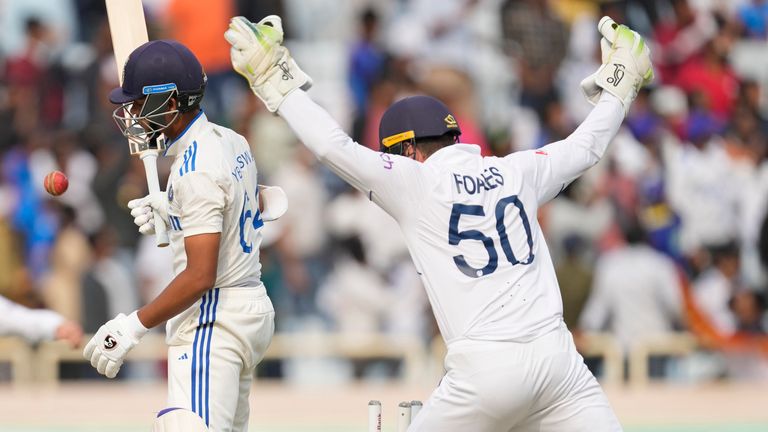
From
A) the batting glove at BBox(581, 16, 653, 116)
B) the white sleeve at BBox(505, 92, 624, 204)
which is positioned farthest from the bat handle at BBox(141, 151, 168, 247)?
the batting glove at BBox(581, 16, 653, 116)

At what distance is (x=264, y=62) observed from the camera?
528cm

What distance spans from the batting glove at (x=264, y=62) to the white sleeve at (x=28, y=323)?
1.93 metres

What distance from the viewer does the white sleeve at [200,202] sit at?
17.4ft

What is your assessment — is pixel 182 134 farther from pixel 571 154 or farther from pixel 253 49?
pixel 571 154

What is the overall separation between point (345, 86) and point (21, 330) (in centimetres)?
629

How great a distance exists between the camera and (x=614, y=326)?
12.0 meters

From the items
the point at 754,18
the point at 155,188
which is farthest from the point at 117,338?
the point at 754,18

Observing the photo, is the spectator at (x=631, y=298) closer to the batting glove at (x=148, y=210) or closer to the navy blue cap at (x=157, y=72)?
the batting glove at (x=148, y=210)

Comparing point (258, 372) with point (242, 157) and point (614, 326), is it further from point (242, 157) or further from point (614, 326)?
point (242, 157)

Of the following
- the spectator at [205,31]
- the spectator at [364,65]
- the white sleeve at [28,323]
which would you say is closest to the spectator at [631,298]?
the spectator at [364,65]

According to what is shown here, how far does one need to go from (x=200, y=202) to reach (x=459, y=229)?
3.21 feet

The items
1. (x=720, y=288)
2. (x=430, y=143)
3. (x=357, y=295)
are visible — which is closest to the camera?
(x=430, y=143)

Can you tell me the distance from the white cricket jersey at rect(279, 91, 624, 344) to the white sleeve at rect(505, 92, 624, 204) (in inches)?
8.8

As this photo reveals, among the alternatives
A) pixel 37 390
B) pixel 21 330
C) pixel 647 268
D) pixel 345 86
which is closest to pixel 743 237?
pixel 647 268
